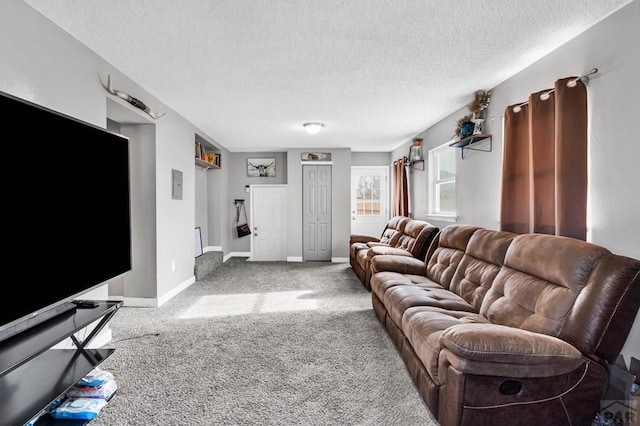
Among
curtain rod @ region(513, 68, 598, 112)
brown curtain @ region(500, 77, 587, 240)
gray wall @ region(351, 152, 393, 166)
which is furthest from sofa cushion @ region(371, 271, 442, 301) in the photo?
gray wall @ region(351, 152, 393, 166)

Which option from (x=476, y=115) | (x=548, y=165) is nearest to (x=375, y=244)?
(x=476, y=115)

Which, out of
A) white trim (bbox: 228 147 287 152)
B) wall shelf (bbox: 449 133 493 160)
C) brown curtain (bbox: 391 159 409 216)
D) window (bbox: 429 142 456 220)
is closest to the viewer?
wall shelf (bbox: 449 133 493 160)

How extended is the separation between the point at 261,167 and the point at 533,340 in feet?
20.3

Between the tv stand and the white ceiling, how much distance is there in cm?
189

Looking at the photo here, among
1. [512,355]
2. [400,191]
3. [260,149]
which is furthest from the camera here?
Answer: [260,149]

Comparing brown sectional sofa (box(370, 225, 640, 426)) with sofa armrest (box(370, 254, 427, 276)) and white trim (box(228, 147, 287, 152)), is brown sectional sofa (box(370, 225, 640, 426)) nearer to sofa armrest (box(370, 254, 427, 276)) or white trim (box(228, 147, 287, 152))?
sofa armrest (box(370, 254, 427, 276))

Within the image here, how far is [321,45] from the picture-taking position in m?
2.30

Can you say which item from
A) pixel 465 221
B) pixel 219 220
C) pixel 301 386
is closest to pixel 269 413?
pixel 301 386

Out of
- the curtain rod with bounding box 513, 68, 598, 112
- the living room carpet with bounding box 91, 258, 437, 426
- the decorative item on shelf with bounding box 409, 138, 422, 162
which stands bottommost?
the living room carpet with bounding box 91, 258, 437, 426

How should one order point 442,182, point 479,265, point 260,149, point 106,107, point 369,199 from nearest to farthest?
point 479,265 → point 106,107 → point 442,182 → point 260,149 → point 369,199

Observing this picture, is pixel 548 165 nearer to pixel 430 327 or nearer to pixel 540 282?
pixel 540 282

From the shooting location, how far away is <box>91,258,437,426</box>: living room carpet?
177 cm

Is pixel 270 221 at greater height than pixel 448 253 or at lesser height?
greater

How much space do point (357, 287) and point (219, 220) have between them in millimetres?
3463
